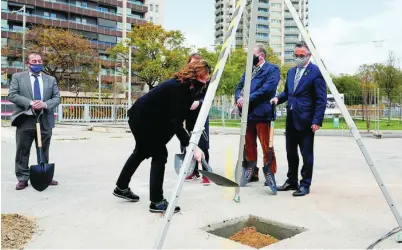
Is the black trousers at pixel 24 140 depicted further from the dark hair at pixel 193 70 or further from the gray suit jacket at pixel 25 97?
the dark hair at pixel 193 70

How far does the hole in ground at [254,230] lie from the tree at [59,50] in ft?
137

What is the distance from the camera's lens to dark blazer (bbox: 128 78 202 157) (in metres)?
3.77

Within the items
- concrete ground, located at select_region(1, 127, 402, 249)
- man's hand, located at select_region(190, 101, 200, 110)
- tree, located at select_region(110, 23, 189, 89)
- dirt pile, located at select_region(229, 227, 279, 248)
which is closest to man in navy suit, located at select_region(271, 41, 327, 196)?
concrete ground, located at select_region(1, 127, 402, 249)

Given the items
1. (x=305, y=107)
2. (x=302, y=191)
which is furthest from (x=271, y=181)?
(x=305, y=107)

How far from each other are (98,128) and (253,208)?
58.5 ft

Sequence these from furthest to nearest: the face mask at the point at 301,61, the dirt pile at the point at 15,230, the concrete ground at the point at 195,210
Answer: the face mask at the point at 301,61 < the concrete ground at the point at 195,210 < the dirt pile at the point at 15,230

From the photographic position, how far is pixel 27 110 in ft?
16.9

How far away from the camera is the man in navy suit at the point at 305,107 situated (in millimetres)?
4758

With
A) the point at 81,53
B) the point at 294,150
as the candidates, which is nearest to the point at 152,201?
the point at 294,150

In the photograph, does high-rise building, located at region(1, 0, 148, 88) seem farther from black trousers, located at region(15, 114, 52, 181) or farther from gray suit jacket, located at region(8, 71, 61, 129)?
black trousers, located at region(15, 114, 52, 181)

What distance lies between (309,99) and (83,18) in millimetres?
67802

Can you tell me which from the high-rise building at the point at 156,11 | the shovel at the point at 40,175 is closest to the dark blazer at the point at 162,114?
the shovel at the point at 40,175

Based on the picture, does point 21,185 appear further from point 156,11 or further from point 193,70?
point 156,11

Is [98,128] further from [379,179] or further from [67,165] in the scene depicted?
[379,179]
